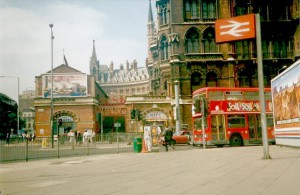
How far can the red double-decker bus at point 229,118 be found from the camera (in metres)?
26.1

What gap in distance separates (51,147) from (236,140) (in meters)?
12.9

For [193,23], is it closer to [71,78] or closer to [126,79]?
[71,78]

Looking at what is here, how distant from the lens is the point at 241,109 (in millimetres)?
26781

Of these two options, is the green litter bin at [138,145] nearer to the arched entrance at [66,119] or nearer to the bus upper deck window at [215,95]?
the bus upper deck window at [215,95]

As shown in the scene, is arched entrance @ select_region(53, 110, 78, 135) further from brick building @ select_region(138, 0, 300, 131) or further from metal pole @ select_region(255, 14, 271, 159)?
metal pole @ select_region(255, 14, 271, 159)

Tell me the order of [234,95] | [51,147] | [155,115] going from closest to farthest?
[51,147]
[234,95]
[155,115]

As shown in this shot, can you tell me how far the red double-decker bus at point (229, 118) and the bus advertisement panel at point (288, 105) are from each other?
4.81 meters

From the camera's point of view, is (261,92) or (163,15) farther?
(163,15)

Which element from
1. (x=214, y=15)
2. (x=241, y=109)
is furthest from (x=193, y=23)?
(x=241, y=109)

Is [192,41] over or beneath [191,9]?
beneath

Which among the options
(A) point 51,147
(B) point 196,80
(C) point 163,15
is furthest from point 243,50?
(A) point 51,147

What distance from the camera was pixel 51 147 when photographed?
25.1 metres

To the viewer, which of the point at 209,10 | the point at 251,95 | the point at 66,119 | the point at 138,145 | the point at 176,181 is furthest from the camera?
the point at 66,119

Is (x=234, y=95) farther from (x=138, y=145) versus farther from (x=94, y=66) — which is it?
(x=94, y=66)
